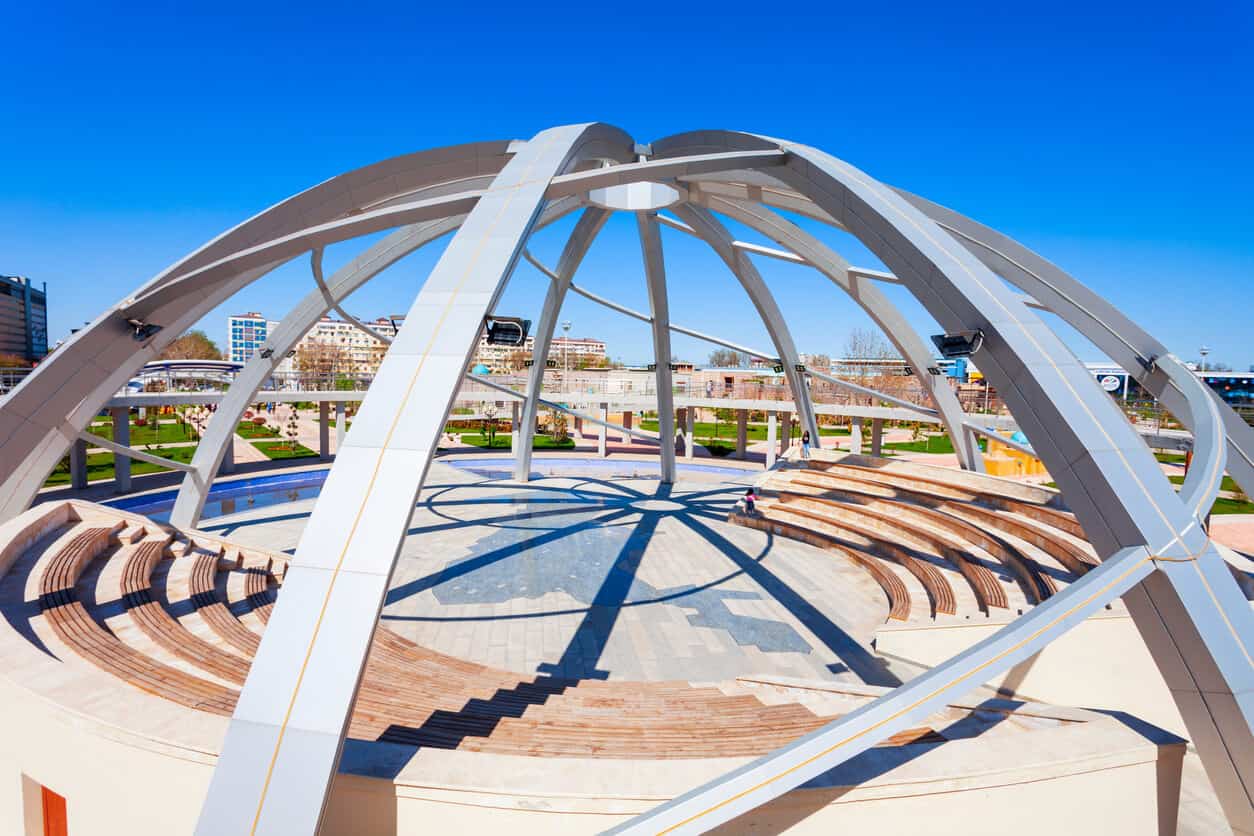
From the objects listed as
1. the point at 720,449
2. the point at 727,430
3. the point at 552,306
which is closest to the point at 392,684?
the point at 552,306

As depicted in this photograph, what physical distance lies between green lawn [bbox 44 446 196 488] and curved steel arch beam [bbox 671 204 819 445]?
1107 inches

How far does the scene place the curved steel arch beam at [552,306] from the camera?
1043 inches

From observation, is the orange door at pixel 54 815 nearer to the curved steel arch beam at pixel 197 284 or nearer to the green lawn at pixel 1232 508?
the curved steel arch beam at pixel 197 284

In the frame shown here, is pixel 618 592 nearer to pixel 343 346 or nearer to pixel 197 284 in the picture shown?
pixel 197 284

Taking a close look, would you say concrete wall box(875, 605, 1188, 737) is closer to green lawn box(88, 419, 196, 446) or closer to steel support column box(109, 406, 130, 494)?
steel support column box(109, 406, 130, 494)

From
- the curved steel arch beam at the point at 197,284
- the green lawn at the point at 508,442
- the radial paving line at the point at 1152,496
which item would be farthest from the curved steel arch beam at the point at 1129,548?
the green lawn at the point at 508,442

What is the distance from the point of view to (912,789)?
16.5 feet

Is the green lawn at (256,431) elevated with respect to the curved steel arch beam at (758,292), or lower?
lower

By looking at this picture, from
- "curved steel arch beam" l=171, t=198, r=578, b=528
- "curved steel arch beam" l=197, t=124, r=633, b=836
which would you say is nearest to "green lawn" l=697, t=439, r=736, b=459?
"curved steel arch beam" l=171, t=198, r=578, b=528

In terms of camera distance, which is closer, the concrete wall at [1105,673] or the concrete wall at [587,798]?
the concrete wall at [587,798]

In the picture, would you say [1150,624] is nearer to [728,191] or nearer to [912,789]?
[912,789]

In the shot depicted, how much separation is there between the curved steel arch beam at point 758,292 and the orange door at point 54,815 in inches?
892

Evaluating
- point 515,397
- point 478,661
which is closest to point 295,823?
point 478,661

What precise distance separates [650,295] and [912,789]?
24344 millimetres
